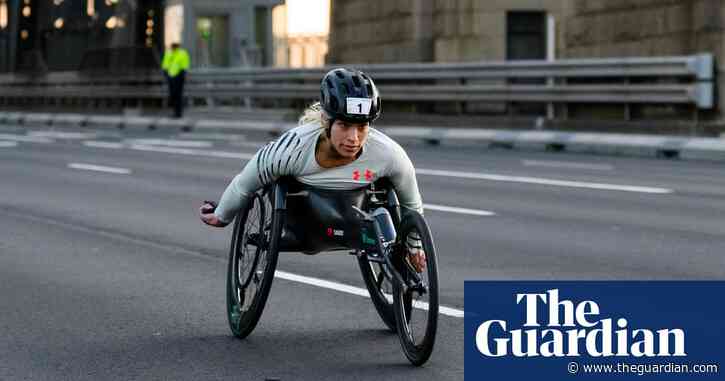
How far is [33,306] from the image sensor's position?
807cm

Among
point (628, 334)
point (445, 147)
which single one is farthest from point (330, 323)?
point (445, 147)

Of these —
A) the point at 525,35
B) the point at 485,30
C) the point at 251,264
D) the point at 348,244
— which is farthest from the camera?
the point at 525,35

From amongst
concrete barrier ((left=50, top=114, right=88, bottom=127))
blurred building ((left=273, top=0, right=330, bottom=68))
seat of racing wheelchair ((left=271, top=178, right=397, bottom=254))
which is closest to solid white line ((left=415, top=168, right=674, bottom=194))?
seat of racing wheelchair ((left=271, top=178, right=397, bottom=254))

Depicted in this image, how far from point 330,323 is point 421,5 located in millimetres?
25331

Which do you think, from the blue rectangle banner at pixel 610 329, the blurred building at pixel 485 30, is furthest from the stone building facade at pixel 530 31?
the blue rectangle banner at pixel 610 329

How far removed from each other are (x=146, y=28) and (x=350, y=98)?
1285 inches

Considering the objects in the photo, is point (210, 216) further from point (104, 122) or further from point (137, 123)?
point (104, 122)

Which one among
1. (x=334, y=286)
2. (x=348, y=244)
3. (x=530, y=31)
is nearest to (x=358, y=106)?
(x=348, y=244)

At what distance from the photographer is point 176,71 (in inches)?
1387

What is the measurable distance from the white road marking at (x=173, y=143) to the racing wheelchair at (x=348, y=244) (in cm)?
1802

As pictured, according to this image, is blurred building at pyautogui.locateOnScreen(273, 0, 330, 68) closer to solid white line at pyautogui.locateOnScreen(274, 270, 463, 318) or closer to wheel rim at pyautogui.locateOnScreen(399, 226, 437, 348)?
solid white line at pyautogui.locateOnScreen(274, 270, 463, 318)

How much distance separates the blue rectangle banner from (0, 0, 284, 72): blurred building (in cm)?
3153

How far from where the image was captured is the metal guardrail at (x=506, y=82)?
2222cm

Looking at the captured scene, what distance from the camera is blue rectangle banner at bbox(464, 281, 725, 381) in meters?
4.46
